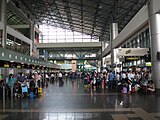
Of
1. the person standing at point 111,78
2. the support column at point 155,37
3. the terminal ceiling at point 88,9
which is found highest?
the terminal ceiling at point 88,9

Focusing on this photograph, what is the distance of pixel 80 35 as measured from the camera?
49.3 meters

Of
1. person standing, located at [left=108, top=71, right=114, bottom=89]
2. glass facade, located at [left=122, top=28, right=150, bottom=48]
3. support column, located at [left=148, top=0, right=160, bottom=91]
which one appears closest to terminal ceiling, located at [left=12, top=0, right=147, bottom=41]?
glass facade, located at [left=122, top=28, right=150, bottom=48]

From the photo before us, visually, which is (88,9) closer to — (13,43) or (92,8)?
(92,8)

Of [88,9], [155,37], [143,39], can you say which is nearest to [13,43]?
[88,9]

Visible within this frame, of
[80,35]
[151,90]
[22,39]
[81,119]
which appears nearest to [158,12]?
[151,90]

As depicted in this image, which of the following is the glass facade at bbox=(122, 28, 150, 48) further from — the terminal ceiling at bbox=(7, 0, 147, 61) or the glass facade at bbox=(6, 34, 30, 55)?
the glass facade at bbox=(6, 34, 30, 55)

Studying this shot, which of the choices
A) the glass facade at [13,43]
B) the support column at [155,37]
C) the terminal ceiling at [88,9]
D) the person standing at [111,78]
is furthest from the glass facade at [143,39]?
the glass facade at [13,43]

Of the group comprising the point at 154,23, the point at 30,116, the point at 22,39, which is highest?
the point at 22,39

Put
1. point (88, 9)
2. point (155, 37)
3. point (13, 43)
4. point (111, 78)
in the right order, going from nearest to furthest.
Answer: point (155, 37) → point (111, 78) → point (13, 43) → point (88, 9)

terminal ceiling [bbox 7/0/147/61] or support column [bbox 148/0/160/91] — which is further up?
terminal ceiling [bbox 7/0/147/61]

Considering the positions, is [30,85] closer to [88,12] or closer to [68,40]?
[88,12]

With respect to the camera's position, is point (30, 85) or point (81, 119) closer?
point (81, 119)

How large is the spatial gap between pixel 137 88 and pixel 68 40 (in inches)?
1432

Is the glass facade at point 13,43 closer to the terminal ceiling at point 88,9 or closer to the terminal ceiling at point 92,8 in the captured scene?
the terminal ceiling at point 88,9
